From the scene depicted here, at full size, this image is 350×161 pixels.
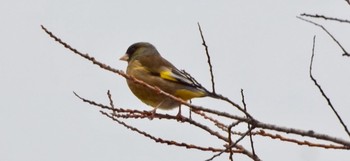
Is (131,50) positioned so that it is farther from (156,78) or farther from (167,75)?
(167,75)

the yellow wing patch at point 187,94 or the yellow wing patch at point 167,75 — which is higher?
the yellow wing patch at point 167,75

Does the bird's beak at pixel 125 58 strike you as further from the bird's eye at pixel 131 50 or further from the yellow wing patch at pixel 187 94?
the yellow wing patch at pixel 187 94

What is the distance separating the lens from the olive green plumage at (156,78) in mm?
6137

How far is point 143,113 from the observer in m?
4.47

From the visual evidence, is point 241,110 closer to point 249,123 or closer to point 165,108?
point 249,123

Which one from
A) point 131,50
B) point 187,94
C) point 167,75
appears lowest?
point 187,94

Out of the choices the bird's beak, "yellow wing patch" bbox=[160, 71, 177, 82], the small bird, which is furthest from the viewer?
the bird's beak

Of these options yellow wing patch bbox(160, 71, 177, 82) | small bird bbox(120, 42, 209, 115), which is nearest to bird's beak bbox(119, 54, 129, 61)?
small bird bbox(120, 42, 209, 115)

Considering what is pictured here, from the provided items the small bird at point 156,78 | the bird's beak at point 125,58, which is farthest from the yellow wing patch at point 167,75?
the bird's beak at point 125,58

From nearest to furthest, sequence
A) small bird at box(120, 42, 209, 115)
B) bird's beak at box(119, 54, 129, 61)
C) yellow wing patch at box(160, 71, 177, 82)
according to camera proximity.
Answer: small bird at box(120, 42, 209, 115) → yellow wing patch at box(160, 71, 177, 82) → bird's beak at box(119, 54, 129, 61)

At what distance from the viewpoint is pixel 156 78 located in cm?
667

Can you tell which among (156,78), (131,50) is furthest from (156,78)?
(131,50)

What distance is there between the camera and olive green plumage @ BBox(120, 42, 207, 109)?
20.1 ft

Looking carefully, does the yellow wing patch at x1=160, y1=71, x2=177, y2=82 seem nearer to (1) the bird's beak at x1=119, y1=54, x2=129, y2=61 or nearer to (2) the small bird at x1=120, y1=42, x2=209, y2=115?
(2) the small bird at x1=120, y1=42, x2=209, y2=115
